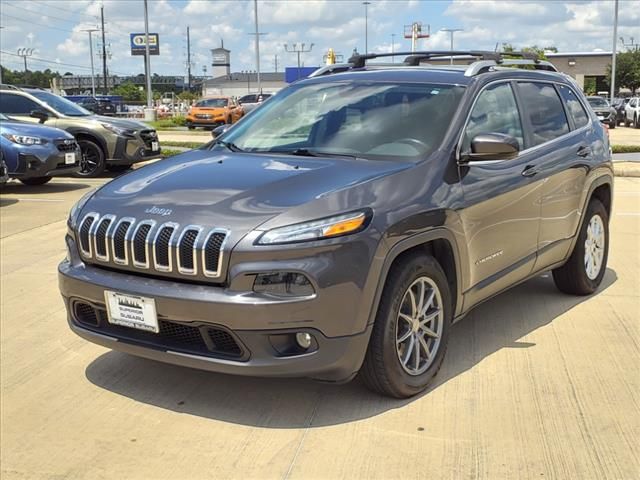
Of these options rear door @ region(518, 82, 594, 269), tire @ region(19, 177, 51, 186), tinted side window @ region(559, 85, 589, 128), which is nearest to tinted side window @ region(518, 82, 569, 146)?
rear door @ region(518, 82, 594, 269)

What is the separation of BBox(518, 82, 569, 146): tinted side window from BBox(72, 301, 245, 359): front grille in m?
2.63

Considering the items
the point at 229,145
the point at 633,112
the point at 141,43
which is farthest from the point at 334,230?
the point at 141,43

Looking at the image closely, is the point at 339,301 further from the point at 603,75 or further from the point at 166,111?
the point at 603,75

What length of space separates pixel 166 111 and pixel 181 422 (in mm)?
50836

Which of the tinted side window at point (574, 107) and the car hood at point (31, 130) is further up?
the tinted side window at point (574, 107)

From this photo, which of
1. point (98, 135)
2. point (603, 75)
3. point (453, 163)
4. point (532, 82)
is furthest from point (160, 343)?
point (603, 75)

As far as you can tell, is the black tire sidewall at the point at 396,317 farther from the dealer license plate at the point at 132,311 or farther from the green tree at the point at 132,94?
the green tree at the point at 132,94

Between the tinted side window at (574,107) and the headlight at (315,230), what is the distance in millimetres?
2864

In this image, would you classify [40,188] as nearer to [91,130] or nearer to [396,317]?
[91,130]

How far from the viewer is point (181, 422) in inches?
142

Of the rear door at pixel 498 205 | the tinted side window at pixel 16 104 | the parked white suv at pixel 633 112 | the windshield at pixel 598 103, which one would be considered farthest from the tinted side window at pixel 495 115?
the parked white suv at pixel 633 112

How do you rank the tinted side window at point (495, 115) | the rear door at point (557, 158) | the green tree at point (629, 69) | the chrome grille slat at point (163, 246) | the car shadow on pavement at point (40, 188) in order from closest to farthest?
the chrome grille slat at point (163, 246)
the tinted side window at point (495, 115)
the rear door at point (557, 158)
the car shadow on pavement at point (40, 188)
the green tree at point (629, 69)

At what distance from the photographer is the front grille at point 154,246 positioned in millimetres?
3271

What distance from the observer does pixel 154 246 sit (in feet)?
11.1
